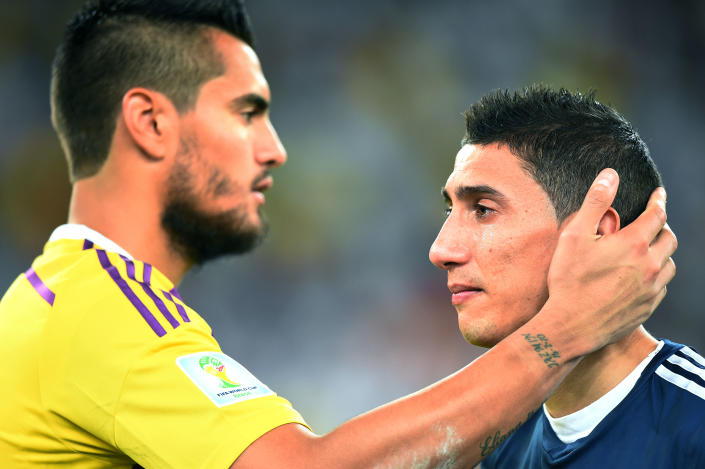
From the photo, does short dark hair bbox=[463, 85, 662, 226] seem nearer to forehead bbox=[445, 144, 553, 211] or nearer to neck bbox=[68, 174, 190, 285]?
forehead bbox=[445, 144, 553, 211]

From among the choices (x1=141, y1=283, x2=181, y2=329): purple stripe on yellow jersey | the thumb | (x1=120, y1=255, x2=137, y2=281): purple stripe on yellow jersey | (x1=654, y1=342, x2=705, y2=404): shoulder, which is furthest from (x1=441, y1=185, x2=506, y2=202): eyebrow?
(x1=120, y1=255, x2=137, y2=281): purple stripe on yellow jersey

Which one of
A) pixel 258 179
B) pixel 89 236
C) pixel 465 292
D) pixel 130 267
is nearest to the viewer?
pixel 465 292

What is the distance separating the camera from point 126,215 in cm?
229

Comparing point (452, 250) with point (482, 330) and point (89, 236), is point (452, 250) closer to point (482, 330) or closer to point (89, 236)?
point (482, 330)

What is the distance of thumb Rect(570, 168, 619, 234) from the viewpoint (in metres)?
1.74

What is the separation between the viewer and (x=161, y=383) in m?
1.75

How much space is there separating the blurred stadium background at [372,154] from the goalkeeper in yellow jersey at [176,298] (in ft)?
15.8

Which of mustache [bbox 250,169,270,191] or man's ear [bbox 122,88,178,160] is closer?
man's ear [bbox 122,88,178,160]

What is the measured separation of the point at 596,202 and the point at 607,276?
212 millimetres

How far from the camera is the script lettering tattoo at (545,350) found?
1621 millimetres

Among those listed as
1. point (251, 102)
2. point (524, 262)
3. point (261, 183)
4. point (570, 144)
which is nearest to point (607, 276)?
point (524, 262)

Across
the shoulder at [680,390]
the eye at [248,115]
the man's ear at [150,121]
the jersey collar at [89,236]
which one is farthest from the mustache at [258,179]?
the shoulder at [680,390]

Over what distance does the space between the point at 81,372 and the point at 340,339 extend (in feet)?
17.9

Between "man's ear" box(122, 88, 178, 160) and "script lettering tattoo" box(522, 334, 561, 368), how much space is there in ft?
4.52
